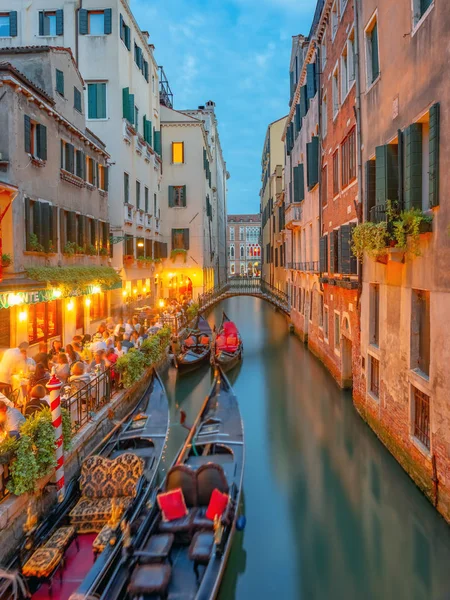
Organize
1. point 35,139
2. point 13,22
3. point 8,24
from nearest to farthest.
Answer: point 35,139
point 13,22
point 8,24

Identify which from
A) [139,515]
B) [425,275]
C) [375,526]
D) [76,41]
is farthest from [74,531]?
[76,41]

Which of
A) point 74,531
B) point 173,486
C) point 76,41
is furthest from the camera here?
point 76,41

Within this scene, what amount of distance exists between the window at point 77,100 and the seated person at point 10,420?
10.7 meters

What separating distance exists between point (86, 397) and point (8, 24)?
1637 cm

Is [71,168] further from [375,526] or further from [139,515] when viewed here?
[375,526]

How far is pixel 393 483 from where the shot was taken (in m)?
7.74

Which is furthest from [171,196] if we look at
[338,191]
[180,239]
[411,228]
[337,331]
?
[411,228]

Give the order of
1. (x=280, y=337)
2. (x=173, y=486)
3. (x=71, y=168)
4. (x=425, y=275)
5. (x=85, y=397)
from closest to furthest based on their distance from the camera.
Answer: (x=173, y=486)
(x=425, y=275)
(x=85, y=397)
(x=71, y=168)
(x=280, y=337)

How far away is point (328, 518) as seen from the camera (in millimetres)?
7156

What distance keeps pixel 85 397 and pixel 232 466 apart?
3.25 m

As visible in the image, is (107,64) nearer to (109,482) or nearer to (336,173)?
(336,173)

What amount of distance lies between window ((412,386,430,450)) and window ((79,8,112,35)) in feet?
56.5

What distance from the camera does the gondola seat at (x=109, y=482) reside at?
19.9 ft

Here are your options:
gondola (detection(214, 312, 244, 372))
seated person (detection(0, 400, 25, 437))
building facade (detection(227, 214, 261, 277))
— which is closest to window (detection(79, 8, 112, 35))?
gondola (detection(214, 312, 244, 372))
